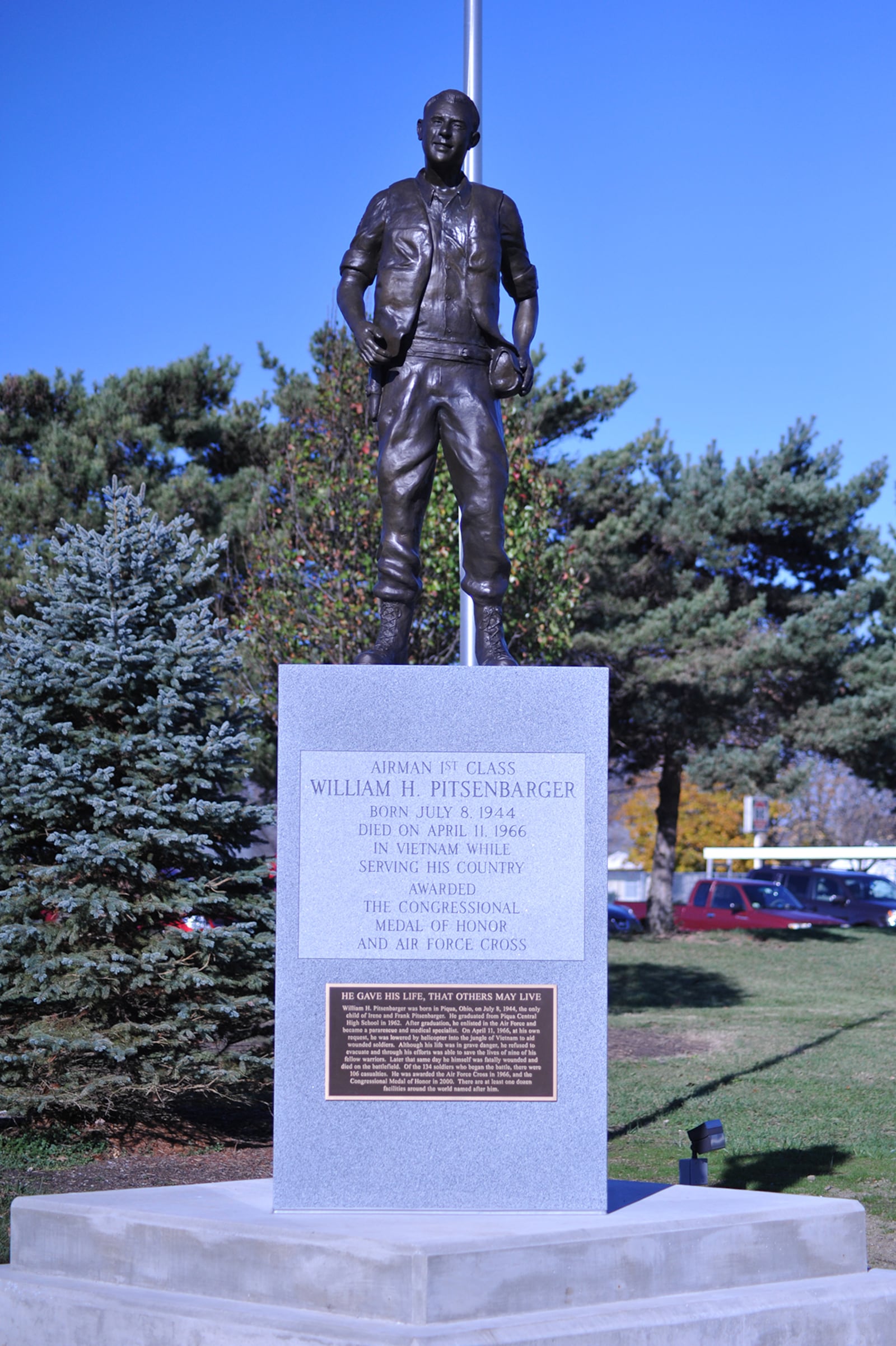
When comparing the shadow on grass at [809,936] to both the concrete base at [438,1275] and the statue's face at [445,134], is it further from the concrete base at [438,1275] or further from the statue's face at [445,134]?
the statue's face at [445,134]

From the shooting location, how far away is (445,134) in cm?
649

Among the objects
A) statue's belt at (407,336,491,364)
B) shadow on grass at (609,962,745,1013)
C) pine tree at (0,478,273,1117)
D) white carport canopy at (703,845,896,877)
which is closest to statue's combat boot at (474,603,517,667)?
statue's belt at (407,336,491,364)

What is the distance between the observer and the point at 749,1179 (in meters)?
9.27

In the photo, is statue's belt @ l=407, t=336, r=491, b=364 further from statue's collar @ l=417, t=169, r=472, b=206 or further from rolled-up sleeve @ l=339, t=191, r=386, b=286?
statue's collar @ l=417, t=169, r=472, b=206

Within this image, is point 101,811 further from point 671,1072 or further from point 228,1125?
point 671,1072

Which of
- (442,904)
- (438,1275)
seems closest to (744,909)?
(442,904)

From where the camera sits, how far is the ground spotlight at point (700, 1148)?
7.00 m

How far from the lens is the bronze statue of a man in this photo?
6.49 metres

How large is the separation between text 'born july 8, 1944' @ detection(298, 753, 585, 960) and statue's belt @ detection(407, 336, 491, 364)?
181 cm

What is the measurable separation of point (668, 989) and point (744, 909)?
10068 mm

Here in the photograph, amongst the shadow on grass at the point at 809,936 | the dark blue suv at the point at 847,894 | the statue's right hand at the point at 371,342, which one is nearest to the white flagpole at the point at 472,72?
the statue's right hand at the point at 371,342

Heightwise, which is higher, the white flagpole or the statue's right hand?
the white flagpole

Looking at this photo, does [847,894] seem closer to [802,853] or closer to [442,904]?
[802,853]

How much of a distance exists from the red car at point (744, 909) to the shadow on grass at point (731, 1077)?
11521 millimetres
